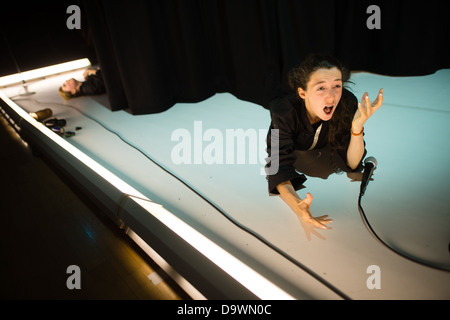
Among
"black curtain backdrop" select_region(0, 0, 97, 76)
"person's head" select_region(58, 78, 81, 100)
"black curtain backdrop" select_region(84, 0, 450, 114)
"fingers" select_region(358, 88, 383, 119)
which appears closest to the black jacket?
"fingers" select_region(358, 88, 383, 119)

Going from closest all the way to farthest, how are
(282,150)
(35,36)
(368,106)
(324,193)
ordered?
(368,106)
(282,150)
(324,193)
(35,36)

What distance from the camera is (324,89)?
2.99 feet

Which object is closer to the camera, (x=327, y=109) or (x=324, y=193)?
(x=327, y=109)

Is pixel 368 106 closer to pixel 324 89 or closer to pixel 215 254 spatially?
pixel 324 89

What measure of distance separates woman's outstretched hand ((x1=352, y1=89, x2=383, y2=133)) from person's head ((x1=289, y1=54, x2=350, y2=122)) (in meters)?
0.08

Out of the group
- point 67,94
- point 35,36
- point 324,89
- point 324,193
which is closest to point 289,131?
point 324,89

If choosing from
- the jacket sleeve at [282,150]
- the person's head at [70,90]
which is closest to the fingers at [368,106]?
the jacket sleeve at [282,150]

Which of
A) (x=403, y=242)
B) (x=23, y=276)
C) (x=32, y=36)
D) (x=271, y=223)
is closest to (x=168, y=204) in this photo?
(x=271, y=223)

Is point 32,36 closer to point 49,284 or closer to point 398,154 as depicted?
point 49,284

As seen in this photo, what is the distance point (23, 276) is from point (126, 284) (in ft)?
1.33

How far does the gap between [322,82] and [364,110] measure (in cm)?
17

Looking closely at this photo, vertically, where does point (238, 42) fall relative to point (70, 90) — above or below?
above

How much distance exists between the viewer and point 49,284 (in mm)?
924

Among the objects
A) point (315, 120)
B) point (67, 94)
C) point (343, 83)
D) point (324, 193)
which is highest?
point (343, 83)
